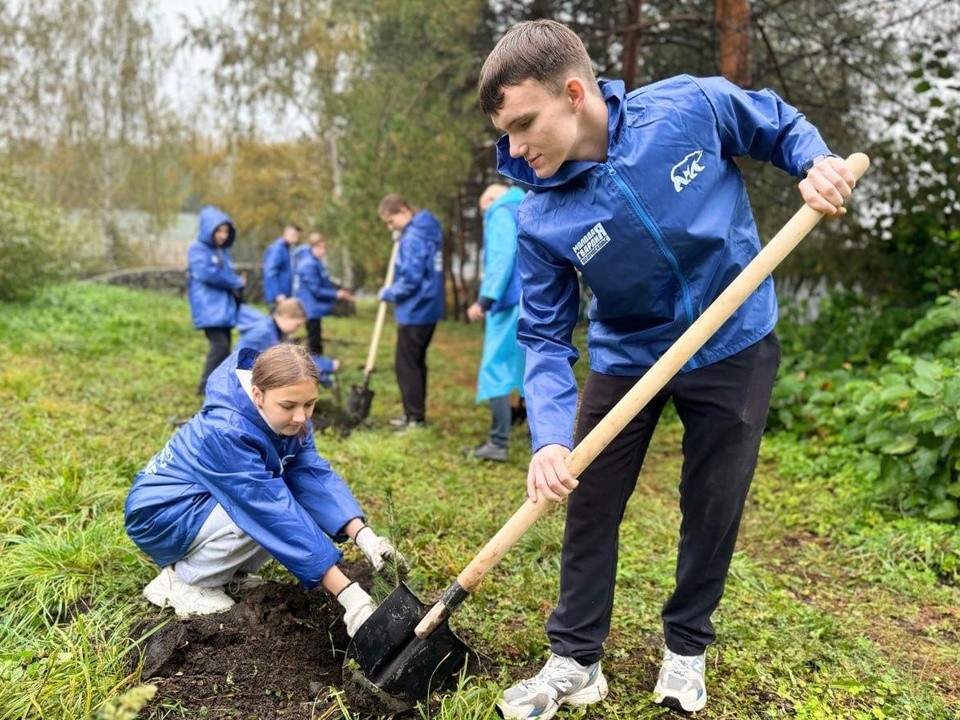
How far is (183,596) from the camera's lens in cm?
290

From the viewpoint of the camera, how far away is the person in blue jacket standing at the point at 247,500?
267 centimetres

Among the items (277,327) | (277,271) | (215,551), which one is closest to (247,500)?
(215,551)

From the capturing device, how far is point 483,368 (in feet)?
18.7

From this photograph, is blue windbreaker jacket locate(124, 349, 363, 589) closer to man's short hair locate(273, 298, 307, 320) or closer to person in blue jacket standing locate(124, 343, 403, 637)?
person in blue jacket standing locate(124, 343, 403, 637)

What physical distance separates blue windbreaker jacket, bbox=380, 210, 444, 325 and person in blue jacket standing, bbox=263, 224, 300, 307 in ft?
13.0

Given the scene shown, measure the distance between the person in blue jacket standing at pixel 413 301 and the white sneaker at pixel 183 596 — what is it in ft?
11.6

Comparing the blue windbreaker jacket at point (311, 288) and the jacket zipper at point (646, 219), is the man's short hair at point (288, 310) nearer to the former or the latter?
the blue windbreaker jacket at point (311, 288)

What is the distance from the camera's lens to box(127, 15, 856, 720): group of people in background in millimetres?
2094

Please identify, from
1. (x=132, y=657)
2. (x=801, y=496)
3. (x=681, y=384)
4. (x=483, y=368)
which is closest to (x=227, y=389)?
(x=132, y=657)

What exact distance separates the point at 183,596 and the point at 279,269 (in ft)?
25.3

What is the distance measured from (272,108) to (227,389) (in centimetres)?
2105

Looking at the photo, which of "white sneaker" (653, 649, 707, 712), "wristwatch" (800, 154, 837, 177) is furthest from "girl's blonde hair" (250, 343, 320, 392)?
"wristwatch" (800, 154, 837, 177)

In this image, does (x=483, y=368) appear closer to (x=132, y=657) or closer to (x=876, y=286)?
(x=132, y=657)

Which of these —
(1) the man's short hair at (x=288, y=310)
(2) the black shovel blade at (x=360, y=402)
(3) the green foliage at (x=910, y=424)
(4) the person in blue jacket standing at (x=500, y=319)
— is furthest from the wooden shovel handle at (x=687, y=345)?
(2) the black shovel blade at (x=360, y=402)
